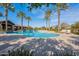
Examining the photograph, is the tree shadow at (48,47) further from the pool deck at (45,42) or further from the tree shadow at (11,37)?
the tree shadow at (11,37)

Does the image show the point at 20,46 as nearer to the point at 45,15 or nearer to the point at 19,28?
the point at 19,28

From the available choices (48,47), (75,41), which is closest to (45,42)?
(48,47)

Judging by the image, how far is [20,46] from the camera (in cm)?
303

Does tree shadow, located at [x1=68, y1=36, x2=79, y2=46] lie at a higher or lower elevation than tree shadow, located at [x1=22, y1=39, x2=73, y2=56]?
higher

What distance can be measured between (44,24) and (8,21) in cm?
52

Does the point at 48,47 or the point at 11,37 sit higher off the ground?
the point at 11,37

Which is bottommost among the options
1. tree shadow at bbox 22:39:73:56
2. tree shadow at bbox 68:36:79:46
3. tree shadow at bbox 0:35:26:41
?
Answer: tree shadow at bbox 22:39:73:56

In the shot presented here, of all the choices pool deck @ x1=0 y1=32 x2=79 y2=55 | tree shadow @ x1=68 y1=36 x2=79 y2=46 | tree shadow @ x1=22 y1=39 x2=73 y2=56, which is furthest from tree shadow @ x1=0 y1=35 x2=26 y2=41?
tree shadow @ x1=68 y1=36 x2=79 y2=46

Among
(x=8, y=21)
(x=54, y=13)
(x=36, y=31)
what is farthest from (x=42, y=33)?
(x=8, y=21)

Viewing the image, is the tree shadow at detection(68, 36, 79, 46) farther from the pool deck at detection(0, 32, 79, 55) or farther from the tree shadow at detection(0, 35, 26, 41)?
the tree shadow at detection(0, 35, 26, 41)

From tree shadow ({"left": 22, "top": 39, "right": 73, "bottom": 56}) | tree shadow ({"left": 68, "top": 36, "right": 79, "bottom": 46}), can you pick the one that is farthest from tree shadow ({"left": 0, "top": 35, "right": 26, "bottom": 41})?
tree shadow ({"left": 68, "top": 36, "right": 79, "bottom": 46})

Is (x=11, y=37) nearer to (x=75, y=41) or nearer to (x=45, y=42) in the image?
(x=45, y=42)

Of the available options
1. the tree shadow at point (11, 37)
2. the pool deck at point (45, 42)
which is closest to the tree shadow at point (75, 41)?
the pool deck at point (45, 42)

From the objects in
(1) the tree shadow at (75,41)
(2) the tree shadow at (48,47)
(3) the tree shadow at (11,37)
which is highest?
(3) the tree shadow at (11,37)
